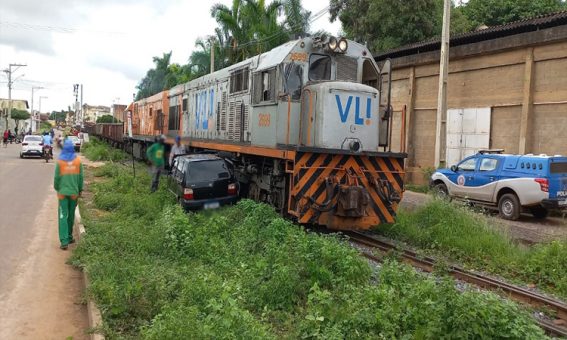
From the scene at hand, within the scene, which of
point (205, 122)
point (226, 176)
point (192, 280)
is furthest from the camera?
point (205, 122)

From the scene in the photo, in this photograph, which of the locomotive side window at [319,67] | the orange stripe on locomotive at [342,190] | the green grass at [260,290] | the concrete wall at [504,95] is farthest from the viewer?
A: the concrete wall at [504,95]

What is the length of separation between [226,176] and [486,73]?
38.7 ft

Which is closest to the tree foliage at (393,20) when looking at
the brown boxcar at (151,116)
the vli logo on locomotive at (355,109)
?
the brown boxcar at (151,116)

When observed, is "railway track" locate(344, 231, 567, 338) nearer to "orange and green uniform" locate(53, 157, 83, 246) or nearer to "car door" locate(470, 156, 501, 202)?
"orange and green uniform" locate(53, 157, 83, 246)

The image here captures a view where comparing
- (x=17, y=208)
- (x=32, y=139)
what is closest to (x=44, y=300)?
(x=17, y=208)

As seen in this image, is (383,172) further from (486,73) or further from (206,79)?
(486,73)

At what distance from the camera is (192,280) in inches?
243

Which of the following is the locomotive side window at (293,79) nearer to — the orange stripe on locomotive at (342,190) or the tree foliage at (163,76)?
the orange stripe on locomotive at (342,190)

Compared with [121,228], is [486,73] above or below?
above

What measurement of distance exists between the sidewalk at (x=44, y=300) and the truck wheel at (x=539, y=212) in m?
12.2

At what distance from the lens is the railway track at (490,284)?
5934mm

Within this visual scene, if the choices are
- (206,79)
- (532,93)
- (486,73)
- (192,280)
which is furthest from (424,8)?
(192,280)

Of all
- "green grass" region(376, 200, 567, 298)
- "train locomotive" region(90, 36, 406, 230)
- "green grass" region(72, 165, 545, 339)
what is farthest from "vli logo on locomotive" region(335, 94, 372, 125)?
"green grass" region(376, 200, 567, 298)

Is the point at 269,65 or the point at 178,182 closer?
the point at 269,65
